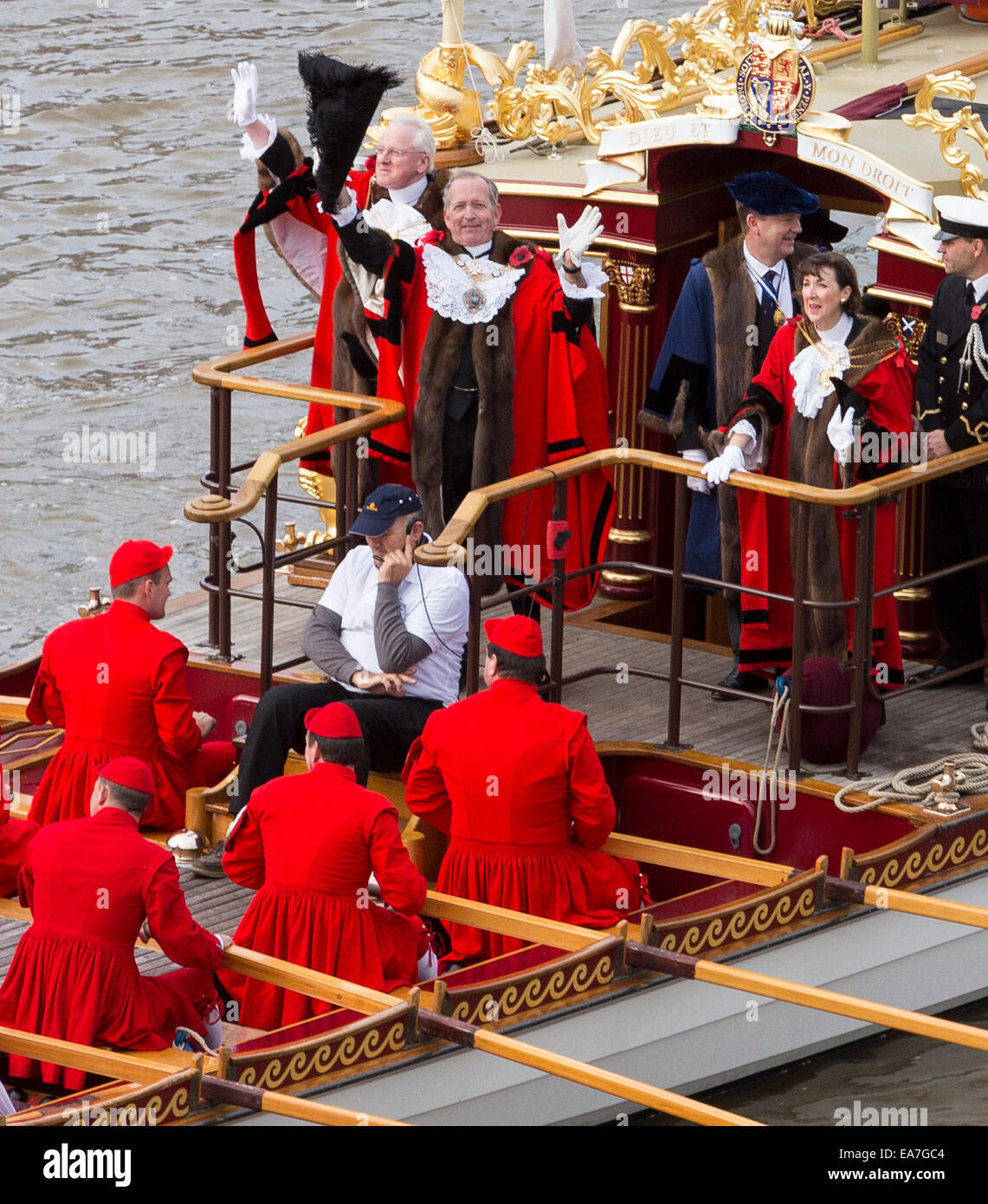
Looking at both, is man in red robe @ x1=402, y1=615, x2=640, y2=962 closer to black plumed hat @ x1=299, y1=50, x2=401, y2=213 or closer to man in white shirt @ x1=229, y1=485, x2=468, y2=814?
man in white shirt @ x1=229, y1=485, x2=468, y2=814

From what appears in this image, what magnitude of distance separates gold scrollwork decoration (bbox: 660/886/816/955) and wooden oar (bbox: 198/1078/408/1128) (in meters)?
1.14

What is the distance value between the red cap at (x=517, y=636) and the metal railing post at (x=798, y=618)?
3.23ft

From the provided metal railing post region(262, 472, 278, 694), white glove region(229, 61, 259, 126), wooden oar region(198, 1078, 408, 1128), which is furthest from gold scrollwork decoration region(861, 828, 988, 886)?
white glove region(229, 61, 259, 126)

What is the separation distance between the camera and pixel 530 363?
8531 mm

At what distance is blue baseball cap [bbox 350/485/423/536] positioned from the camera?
7.72m

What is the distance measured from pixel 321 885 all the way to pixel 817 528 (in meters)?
2.06

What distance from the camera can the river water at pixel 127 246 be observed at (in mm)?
16828

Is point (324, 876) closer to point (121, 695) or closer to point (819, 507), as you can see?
point (121, 695)

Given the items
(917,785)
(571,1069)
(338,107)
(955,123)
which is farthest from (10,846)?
(955,123)

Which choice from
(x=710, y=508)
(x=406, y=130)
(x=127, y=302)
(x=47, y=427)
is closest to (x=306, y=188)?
(x=406, y=130)

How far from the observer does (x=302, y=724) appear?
783cm

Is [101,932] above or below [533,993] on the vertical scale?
above

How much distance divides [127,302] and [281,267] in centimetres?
123

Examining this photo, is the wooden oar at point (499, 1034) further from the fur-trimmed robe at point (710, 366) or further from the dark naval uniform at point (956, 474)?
the dark naval uniform at point (956, 474)
